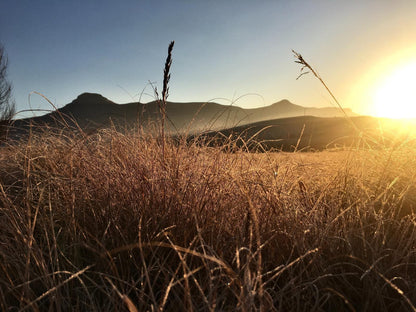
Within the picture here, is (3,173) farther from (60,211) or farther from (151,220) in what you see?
(151,220)

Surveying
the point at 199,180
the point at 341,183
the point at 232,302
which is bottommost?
the point at 232,302

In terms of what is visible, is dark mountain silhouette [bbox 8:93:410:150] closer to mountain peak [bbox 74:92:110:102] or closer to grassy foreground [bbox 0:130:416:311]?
mountain peak [bbox 74:92:110:102]

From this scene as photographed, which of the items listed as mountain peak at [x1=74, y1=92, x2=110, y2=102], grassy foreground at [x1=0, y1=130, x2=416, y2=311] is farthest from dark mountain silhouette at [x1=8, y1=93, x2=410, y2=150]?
grassy foreground at [x1=0, y1=130, x2=416, y2=311]

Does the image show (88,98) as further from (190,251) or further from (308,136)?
(190,251)

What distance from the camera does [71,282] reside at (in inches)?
41.4

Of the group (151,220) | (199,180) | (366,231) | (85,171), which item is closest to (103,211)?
(151,220)

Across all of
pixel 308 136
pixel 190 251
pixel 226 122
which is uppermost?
pixel 226 122

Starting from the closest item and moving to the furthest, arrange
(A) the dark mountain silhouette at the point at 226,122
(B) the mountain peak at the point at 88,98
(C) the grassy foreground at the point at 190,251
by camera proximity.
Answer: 1. (C) the grassy foreground at the point at 190,251
2. (A) the dark mountain silhouette at the point at 226,122
3. (B) the mountain peak at the point at 88,98

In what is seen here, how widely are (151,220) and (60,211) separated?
1.80 ft

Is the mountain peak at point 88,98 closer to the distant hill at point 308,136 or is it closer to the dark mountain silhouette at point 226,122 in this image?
the dark mountain silhouette at point 226,122

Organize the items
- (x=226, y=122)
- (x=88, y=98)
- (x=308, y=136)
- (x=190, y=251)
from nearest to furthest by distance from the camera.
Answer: (x=190, y=251)
(x=226, y=122)
(x=308, y=136)
(x=88, y=98)

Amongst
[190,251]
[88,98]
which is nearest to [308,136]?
[190,251]

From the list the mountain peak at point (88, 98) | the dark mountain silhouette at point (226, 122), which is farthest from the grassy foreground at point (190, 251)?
the mountain peak at point (88, 98)

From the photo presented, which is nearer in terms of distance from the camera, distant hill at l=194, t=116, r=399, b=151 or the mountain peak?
distant hill at l=194, t=116, r=399, b=151
